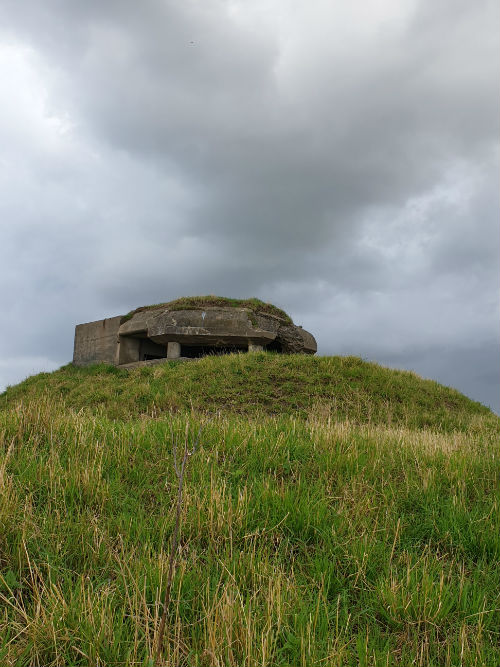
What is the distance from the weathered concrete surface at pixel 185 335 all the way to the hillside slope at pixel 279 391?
1.48 meters

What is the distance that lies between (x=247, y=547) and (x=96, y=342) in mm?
18018

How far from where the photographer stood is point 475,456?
5641mm

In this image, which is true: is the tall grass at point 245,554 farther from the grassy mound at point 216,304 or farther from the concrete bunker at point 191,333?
the grassy mound at point 216,304

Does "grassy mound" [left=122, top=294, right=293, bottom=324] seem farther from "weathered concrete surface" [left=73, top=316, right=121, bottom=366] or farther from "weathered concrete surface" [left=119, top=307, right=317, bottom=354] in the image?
"weathered concrete surface" [left=73, top=316, right=121, bottom=366]

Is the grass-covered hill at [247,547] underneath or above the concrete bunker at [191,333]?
underneath

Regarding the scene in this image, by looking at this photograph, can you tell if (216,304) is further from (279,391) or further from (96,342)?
(279,391)

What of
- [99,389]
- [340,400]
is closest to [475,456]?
[340,400]

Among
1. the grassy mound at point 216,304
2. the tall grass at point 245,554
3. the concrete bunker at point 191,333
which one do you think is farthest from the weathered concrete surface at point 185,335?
the tall grass at point 245,554

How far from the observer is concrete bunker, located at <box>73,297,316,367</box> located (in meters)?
17.3

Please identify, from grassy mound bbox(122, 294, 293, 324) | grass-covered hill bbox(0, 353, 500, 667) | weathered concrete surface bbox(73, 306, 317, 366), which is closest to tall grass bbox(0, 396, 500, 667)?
grass-covered hill bbox(0, 353, 500, 667)

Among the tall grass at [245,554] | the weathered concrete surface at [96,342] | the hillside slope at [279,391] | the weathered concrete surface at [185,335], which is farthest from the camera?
the weathered concrete surface at [96,342]

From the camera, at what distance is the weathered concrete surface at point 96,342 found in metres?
19.5

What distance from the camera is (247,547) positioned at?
A: 10.8ft

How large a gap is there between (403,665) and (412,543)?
1.34m
